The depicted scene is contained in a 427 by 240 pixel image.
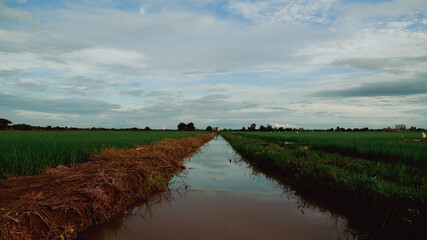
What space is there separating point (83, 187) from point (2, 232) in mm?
1583

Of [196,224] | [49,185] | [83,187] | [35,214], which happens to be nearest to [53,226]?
[35,214]

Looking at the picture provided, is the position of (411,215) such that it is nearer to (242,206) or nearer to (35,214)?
(242,206)

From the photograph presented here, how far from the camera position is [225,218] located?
4016 mm

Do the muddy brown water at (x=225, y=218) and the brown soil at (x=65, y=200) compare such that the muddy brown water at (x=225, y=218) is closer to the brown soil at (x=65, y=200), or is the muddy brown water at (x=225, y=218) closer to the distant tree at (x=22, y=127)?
the brown soil at (x=65, y=200)

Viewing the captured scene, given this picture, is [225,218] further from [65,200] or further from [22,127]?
[22,127]

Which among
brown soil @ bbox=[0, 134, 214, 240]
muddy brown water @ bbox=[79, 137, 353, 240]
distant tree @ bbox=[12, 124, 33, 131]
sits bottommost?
muddy brown water @ bbox=[79, 137, 353, 240]

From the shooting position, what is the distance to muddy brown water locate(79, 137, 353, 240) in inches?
136

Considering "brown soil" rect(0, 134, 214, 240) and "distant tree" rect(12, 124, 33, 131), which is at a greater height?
"distant tree" rect(12, 124, 33, 131)

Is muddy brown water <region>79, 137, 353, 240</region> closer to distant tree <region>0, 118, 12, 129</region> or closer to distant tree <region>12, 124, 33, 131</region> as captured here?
distant tree <region>12, 124, 33, 131</region>

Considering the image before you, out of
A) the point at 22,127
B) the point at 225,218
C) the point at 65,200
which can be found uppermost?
the point at 22,127

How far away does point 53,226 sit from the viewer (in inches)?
124

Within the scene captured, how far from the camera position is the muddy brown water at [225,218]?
11.3 ft

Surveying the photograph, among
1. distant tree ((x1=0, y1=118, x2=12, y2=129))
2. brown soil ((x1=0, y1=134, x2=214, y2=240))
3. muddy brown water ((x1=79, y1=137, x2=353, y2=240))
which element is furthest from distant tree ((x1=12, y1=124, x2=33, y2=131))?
muddy brown water ((x1=79, y1=137, x2=353, y2=240))

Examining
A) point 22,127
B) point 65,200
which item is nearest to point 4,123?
point 22,127
